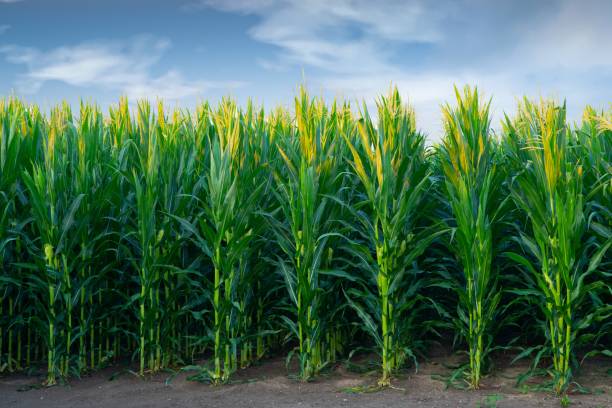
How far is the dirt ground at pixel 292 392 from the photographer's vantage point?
5148 millimetres

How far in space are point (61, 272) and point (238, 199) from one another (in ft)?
6.04

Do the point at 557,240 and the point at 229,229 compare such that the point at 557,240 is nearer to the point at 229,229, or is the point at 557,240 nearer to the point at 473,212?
the point at 473,212

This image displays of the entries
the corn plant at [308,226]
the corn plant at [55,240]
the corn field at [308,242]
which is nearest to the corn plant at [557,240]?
the corn field at [308,242]

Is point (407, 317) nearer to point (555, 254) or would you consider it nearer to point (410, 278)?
point (410, 278)

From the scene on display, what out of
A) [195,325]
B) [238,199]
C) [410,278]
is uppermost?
[238,199]

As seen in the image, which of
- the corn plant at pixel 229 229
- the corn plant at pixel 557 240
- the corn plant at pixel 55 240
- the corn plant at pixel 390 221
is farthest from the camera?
the corn plant at pixel 55 240

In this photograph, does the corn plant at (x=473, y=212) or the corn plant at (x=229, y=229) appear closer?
the corn plant at (x=473, y=212)

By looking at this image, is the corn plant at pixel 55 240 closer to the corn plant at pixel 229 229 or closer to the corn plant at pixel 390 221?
the corn plant at pixel 229 229

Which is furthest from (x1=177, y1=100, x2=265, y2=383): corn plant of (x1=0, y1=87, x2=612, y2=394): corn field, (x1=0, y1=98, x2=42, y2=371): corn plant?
(x1=0, y1=98, x2=42, y2=371): corn plant

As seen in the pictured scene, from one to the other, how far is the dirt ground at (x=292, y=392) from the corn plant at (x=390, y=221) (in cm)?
31

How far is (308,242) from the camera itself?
5.34 m

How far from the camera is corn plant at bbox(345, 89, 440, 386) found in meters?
5.30

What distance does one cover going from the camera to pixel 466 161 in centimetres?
546

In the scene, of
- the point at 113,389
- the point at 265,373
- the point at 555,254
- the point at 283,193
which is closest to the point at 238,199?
the point at 283,193
